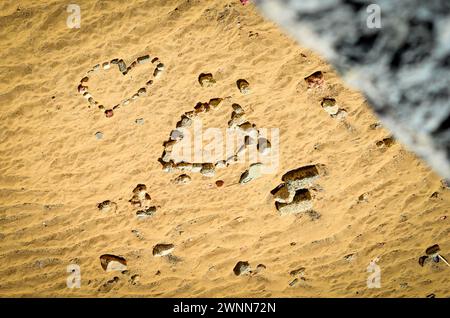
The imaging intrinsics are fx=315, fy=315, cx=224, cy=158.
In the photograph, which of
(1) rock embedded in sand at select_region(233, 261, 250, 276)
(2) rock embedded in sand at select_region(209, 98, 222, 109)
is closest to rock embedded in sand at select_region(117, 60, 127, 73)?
(2) rock embedded in sand at select_region(209, 98, 222, 109)

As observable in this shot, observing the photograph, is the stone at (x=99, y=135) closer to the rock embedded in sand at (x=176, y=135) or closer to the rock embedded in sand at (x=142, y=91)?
the rock embedded in sand at (x=142, y=91)

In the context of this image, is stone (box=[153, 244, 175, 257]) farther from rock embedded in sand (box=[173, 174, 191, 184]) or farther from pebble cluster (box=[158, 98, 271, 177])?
pebble cluster (box=[158, 98, 271, 177])

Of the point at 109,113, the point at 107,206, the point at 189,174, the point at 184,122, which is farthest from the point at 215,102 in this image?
the point at 107,206

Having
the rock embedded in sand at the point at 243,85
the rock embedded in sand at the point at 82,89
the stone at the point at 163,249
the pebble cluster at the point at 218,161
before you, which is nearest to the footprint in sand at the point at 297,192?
the pebble cluster at the point at 218,161

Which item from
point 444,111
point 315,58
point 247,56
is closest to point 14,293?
point 247,56
